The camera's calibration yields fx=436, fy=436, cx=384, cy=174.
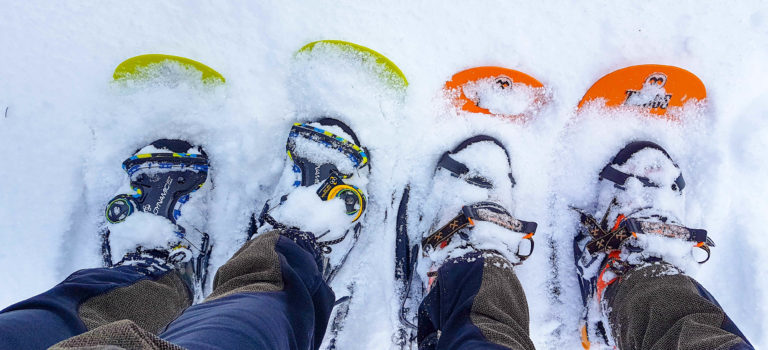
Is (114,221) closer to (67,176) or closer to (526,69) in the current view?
(67,176)

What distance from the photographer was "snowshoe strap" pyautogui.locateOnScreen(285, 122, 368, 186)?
1.19 metres

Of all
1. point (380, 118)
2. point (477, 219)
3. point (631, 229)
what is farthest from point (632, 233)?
point (380, 118)

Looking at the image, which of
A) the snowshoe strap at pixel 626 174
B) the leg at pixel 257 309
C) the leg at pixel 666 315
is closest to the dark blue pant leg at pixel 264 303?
the leg at pixel 257 309

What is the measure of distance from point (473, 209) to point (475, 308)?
340mm

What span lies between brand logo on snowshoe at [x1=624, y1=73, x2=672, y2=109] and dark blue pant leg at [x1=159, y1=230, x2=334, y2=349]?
99 centimetres

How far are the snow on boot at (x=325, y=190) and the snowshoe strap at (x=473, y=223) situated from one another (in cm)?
23

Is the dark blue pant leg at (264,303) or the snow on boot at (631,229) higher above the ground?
the snow on boot at (631,229)

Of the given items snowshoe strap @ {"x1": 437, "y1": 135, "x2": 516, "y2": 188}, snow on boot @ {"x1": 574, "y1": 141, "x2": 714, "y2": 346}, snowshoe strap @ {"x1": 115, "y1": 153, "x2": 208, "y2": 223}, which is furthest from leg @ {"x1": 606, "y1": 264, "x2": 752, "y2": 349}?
snowshoe strap @ {"x1": 115, "y1": 153, "x2": 208, "y2": 223}

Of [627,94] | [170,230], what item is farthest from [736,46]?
[170,230]

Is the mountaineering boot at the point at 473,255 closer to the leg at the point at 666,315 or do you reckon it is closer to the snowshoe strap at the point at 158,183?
the leg at the point at 666,315

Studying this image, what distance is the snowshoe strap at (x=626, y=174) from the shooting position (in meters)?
1.21

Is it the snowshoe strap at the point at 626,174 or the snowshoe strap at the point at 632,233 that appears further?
the snowshoe strap at the point at 626,174

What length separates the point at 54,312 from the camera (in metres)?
0.72

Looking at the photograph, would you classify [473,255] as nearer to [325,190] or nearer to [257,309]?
[325,190]
